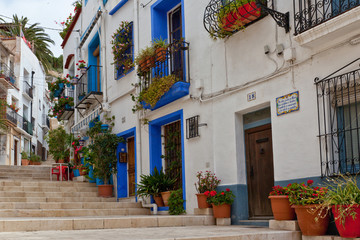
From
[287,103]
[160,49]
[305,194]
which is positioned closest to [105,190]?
[160,49]

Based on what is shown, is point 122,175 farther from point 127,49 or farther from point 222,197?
point 222,197

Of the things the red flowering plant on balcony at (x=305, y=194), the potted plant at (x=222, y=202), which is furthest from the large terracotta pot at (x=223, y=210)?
the red flowering plant on balcony at (x=305, y=194)

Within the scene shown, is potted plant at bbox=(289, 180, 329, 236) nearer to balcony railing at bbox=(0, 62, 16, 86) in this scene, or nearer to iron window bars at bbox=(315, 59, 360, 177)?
iron window bars at bbox=(315, 59, 360, 177)

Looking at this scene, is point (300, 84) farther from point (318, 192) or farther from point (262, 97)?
point (318, 192)

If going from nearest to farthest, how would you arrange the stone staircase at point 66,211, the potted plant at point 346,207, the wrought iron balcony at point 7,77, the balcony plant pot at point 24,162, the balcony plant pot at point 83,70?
the potted plant at point 346,207 < the stone staircase at point 66,211 < the balcony plant pot at point 83,70 < the wrought iron balcony at point 7,77 < the balcony plant pot at point 24,162

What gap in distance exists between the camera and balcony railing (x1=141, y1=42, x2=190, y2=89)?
10.4 metres

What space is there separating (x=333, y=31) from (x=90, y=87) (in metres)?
10.2

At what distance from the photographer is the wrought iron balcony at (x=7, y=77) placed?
90.5 ft

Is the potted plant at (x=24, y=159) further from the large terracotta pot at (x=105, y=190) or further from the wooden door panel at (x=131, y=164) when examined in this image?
the wooden door panel at (x=131, y=164)

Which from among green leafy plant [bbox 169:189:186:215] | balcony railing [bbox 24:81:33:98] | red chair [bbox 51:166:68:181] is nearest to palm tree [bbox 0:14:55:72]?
balcony railing [bbox 24:81:33:98]

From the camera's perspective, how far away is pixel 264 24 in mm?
8273

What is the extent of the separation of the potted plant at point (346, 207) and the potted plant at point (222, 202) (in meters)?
2.68

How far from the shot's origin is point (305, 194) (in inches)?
260

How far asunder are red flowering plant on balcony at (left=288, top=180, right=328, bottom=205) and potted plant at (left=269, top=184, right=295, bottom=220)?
0.14 metres
